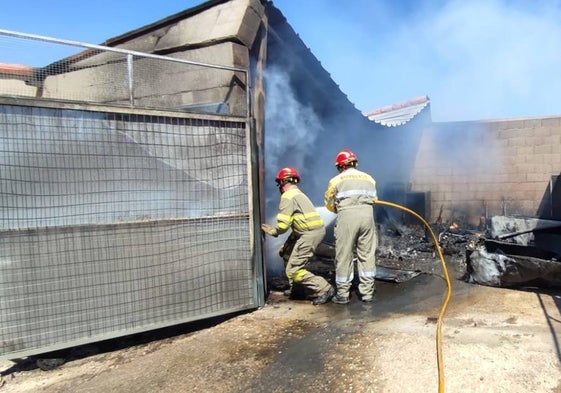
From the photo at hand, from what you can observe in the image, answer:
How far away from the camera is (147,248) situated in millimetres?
4230

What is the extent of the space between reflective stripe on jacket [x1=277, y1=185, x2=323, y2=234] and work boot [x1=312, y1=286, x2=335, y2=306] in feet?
2.63

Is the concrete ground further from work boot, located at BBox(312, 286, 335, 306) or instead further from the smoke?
the smoke

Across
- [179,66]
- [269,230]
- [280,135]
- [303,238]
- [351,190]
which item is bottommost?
[303,238]

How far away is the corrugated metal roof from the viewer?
1001 cm

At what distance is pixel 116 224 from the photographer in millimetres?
4070

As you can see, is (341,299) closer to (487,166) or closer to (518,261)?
(518,261)

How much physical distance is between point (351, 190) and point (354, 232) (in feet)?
1.65

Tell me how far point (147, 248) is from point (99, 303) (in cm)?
65

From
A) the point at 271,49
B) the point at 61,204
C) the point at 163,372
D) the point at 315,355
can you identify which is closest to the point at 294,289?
the point at 315,355

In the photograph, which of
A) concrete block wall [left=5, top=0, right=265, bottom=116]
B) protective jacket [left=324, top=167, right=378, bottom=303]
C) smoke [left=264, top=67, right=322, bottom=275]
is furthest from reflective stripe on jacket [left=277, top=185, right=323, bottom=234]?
smoke [left=264, top=67, right=322, bottom=275]

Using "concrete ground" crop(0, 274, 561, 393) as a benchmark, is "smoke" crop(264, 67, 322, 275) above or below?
above

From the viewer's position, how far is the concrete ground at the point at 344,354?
306cm

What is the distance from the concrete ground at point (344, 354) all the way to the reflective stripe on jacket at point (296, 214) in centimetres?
98

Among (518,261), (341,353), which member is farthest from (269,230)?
(518,261)
